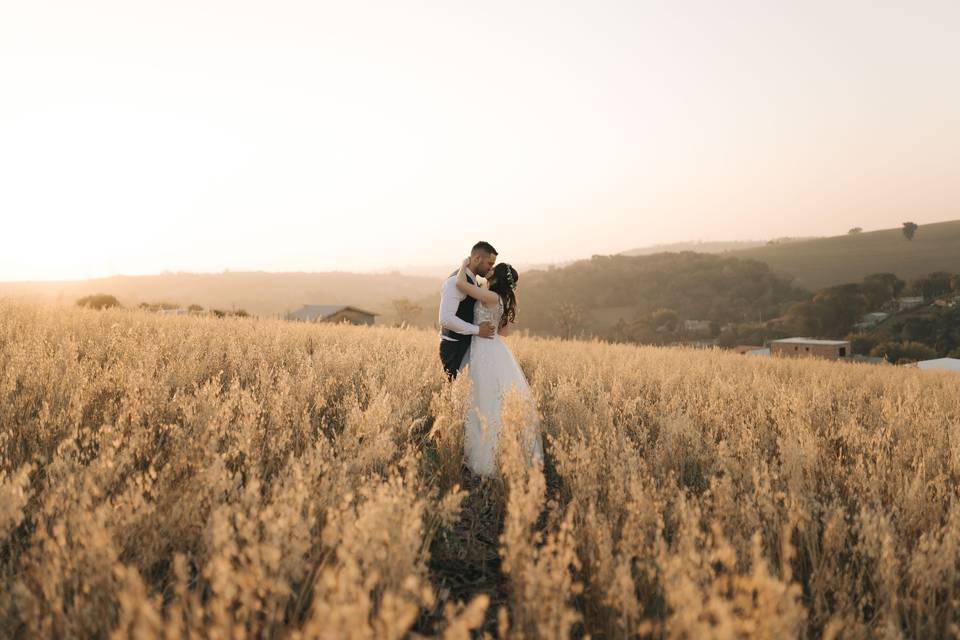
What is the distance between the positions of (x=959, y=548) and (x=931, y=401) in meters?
5.36

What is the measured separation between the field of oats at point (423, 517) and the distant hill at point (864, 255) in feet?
406

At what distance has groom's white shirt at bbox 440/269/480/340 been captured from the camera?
5.27m

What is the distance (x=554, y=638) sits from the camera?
68.6 inches

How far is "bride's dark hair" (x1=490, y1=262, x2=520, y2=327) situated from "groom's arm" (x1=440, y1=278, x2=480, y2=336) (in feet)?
1.25

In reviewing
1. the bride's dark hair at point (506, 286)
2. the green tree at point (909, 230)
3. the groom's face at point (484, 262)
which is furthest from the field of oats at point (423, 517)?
the green tree at point (909, 230)

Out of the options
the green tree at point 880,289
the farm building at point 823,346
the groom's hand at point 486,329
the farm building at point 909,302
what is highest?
→ the groom's hand at point 486,329

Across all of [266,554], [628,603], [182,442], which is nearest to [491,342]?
[182,442]

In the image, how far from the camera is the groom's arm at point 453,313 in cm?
527

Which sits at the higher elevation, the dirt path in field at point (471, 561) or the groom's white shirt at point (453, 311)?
the groom's white shirt at point (453, 311)

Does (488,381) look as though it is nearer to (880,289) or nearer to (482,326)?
(482,326)

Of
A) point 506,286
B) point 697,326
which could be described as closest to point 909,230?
point 697,326

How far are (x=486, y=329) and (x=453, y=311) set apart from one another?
371mm

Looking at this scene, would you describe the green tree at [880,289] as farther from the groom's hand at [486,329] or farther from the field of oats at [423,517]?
the groom's hand at [486,329]

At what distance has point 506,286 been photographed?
5512 millimetres
